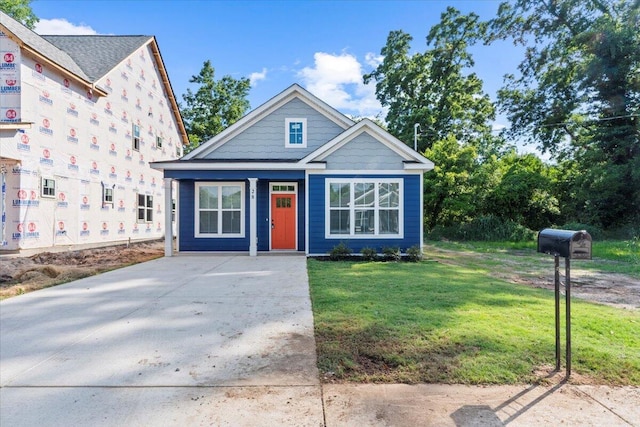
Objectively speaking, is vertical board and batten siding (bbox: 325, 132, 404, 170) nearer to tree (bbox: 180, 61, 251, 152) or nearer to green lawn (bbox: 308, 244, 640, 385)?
green lawn (bbox: 308, 244, 640, 385)

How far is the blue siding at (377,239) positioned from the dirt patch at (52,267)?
19.1 ft

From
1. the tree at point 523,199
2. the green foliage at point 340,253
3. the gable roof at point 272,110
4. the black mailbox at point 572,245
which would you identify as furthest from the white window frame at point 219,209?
the tree at point 523,199

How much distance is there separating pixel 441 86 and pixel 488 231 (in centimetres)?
1478

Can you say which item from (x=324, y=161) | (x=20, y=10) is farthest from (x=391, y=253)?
(x=20, y=10)

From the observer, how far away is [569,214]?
20.1 metres

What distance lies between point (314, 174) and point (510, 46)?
Answer: 2148 cm

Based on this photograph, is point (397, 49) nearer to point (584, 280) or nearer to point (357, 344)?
point (584, 280)

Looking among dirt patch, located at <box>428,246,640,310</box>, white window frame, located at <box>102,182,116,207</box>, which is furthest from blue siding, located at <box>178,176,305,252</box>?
dirt patch, located at <box>428,246,640,310</box>

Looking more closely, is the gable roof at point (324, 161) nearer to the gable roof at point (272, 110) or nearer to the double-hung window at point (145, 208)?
the gable roof at point (272, 110)

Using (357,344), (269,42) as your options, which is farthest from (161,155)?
(357,344)

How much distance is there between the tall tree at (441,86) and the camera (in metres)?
26.5

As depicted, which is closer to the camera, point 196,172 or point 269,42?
point 196,172

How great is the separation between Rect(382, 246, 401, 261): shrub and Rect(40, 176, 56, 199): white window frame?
11.5 metres

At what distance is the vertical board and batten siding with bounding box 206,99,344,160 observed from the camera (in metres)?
12.9
